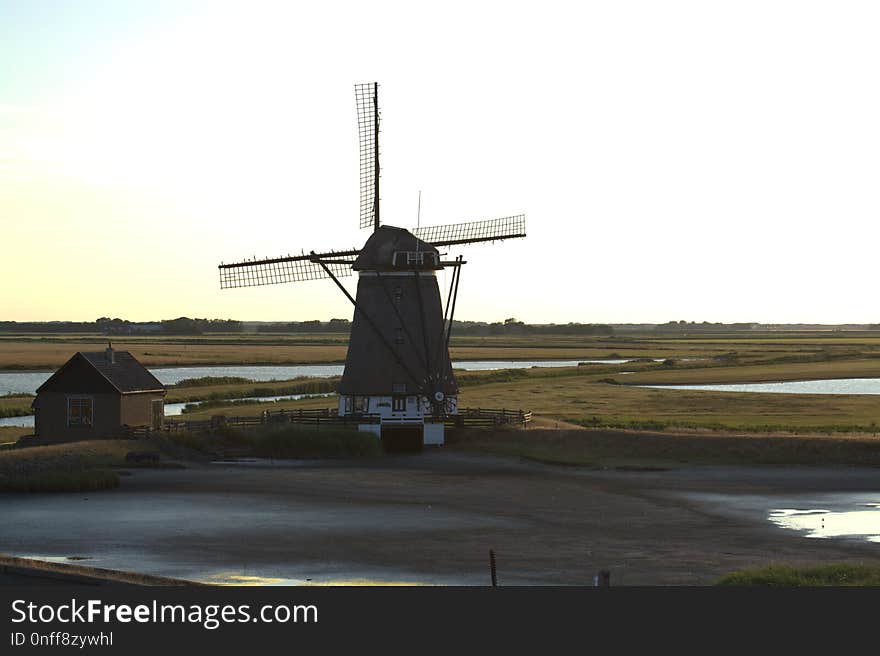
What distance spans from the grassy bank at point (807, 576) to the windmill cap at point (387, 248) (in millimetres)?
33458

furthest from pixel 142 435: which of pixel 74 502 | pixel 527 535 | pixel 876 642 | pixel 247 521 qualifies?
pixel 876 642

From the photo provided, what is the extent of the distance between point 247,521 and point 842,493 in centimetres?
2048

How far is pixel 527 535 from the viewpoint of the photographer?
1339 inches

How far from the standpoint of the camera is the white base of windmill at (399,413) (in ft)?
191

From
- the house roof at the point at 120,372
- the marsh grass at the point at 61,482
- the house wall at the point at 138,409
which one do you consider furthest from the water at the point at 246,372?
the marsh grass at the point at 61,482

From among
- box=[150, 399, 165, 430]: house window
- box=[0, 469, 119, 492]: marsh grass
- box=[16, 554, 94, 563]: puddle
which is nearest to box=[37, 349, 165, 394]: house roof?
box=[150, 399, 165, 430]: house window

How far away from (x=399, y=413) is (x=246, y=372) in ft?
255

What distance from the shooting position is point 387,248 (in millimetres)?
58156

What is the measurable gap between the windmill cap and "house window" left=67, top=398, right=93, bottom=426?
1383cm

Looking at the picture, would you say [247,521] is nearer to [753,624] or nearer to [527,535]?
[527,535]

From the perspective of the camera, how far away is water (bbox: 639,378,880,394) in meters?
100

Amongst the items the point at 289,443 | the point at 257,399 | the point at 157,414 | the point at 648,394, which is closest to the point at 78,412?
the point at 157,414

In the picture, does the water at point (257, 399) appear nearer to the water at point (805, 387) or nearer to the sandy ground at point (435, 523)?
the water at point (805, 387)

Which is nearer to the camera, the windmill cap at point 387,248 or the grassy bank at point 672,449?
the grassy bank at point 672,449
